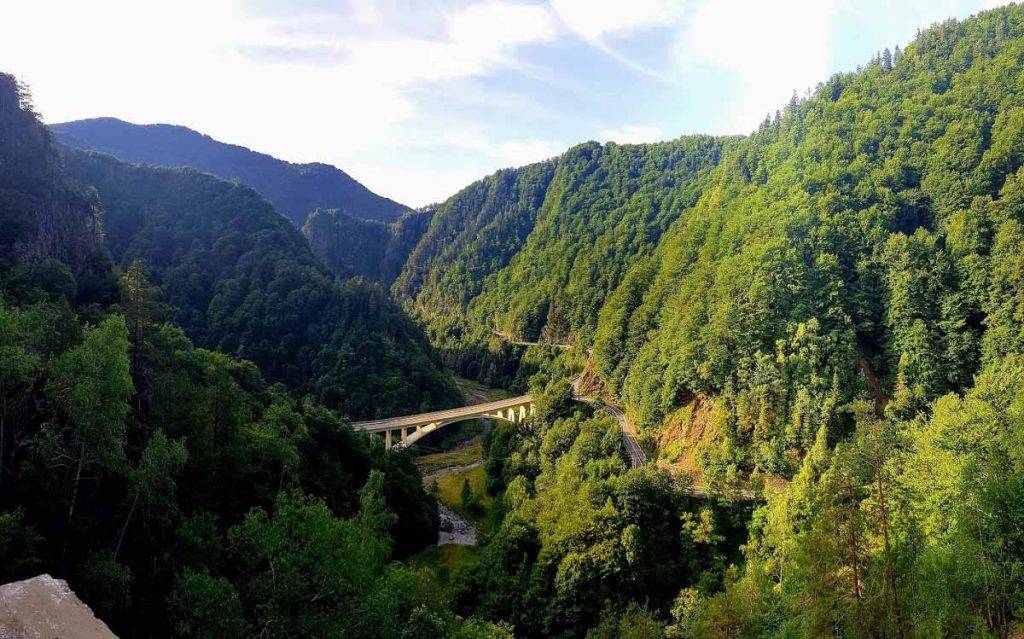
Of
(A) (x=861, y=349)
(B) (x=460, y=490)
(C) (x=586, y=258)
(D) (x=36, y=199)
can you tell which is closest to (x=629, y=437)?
(B) (x=460, y=490)

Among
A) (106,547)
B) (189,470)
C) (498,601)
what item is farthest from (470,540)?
(106,547)

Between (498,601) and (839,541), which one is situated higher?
(839,541)

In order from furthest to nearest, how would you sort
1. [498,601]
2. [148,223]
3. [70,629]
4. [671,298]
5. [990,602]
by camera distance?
[148,223] → [671,298] → [498,601] → [990,602] → [70,629]

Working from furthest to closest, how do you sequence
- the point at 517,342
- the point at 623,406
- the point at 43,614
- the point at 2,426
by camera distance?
the point at 517,342 → the point at 623,406 → the point at 2,426 → the point at 43,614

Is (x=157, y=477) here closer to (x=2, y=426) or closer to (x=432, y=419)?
(x=2, y=426)

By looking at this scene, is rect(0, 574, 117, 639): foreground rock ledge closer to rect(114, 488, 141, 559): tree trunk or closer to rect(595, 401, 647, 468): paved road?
rect(114, 488, 141, 559): tree trunk

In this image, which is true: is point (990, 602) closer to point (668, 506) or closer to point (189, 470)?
point (668, 506)

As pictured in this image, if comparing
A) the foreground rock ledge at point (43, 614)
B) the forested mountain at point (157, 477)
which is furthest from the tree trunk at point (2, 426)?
the foreground rock ledge at point (43, 614)

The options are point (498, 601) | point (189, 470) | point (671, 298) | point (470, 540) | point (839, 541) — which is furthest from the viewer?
point (671, 298)
